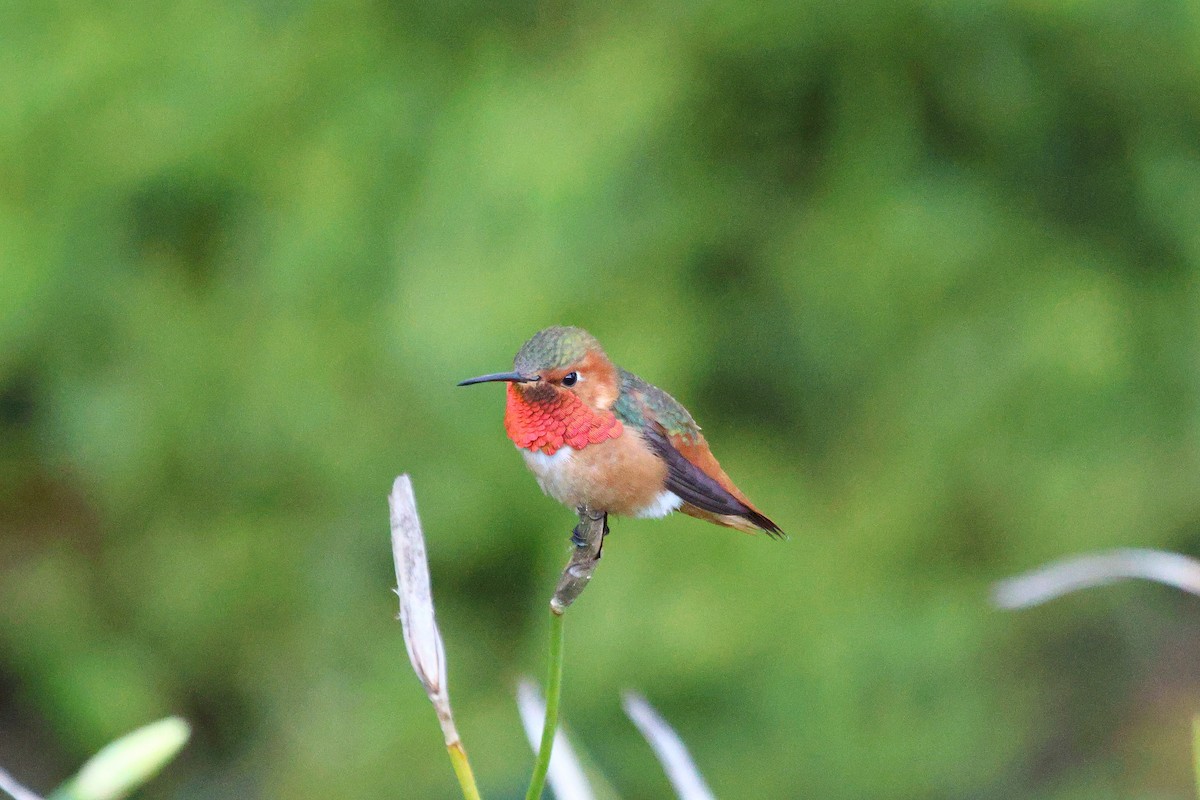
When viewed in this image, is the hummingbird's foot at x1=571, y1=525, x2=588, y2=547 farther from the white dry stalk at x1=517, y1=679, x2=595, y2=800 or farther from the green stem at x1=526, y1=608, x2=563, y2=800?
the white dry stalk at x1=517, y1=679, x2=595, y2=800

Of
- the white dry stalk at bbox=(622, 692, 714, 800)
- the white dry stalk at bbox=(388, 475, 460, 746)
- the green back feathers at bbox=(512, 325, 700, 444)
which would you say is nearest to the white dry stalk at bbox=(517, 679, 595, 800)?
the white dry stalk at bbox=(622, 692, 714, 800)

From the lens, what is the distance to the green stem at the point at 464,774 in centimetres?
80

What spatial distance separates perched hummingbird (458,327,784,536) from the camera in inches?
29.9

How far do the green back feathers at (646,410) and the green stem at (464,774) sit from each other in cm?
23

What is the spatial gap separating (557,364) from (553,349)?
0.03 feet

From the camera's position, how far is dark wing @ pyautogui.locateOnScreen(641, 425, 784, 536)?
76 cm

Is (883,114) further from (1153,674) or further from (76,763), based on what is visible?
(76,763)

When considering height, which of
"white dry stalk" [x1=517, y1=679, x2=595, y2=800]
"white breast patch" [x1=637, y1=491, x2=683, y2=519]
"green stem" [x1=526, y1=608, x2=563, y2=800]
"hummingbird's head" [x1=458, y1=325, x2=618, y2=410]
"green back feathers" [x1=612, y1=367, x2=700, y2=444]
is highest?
"hummingbird's head" [x1=458, y1=325, x2=618, y2=410]

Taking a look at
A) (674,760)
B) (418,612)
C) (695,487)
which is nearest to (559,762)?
(674,760)

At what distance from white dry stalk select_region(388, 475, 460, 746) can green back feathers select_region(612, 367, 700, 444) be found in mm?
144

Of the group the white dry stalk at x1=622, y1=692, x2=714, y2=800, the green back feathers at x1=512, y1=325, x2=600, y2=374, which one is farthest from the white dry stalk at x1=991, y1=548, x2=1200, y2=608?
the green back feathers at x1=512, y1=325, x2=600, y2=374

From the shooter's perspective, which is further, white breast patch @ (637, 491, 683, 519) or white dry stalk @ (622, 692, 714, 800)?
white dry stalk @ (622, 692, 714, 800)

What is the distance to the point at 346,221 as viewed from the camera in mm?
2764

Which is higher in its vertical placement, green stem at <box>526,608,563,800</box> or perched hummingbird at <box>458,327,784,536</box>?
perched hummingbird at <box>458,327,784,536</box>
